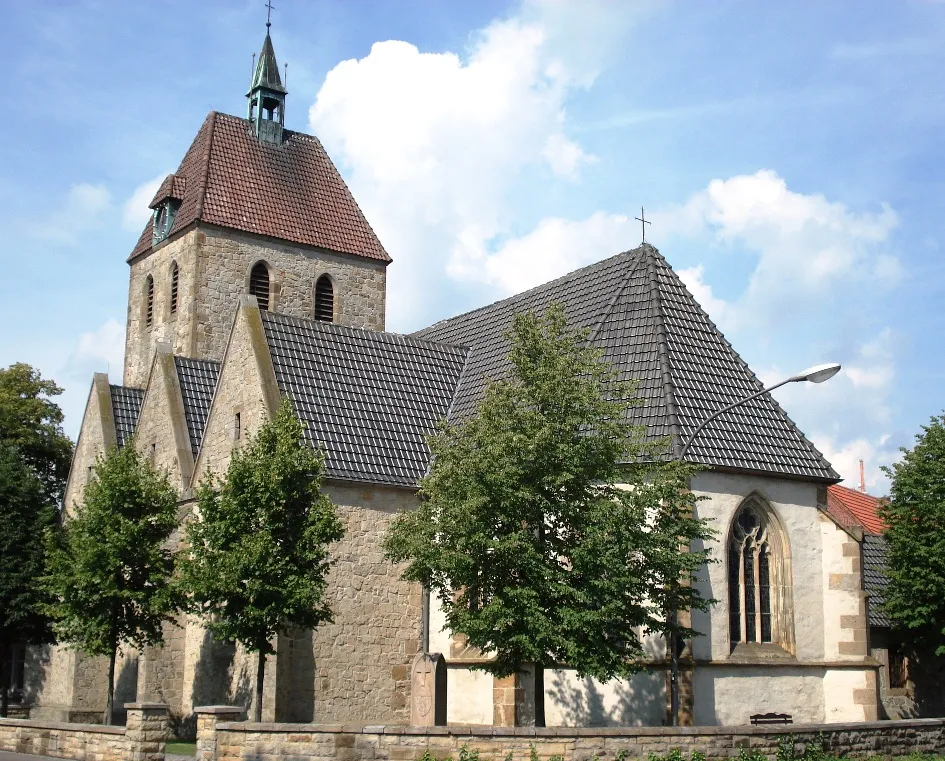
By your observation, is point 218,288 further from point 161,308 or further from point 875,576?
point 875,576

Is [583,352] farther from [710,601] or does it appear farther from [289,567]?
[289,567]

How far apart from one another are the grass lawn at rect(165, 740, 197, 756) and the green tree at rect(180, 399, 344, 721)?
57.0 inches

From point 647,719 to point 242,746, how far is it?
26.7 feet

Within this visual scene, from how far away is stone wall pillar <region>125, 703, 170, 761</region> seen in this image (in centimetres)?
1988

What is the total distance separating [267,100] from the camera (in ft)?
148

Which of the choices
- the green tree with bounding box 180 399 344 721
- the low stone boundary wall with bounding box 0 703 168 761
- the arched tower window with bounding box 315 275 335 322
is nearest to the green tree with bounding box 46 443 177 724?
the low stone boundary wall with bounding box 0 703 168 761

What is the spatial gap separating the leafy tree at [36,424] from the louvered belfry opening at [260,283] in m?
10.2

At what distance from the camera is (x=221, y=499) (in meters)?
24.0

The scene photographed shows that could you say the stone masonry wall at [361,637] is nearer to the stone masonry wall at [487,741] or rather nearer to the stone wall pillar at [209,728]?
the stone wall pillar at [209,728]

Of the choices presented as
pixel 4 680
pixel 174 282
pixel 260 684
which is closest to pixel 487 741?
pixel 260 684

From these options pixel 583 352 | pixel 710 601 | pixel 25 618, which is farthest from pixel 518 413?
pixel 25 618

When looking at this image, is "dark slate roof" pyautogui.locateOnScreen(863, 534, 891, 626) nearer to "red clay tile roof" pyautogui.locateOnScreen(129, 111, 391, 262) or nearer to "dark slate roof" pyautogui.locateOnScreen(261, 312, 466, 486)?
"dark slate roof" pyautogui.locateOnScreen(261, 312, 466, 486)

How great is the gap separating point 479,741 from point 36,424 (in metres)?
32.7

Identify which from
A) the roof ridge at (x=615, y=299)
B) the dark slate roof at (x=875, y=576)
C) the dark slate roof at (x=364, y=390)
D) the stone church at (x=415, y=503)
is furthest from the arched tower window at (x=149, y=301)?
the dark slate roof at (x=875, y=576)
